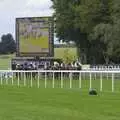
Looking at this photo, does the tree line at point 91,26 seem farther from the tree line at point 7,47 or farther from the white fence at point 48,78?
the tree line at point 7,47

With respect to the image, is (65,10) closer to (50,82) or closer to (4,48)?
(50,82)

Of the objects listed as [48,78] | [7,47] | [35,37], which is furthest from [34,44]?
[7,47]

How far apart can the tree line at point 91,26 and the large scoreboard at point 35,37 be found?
19.9 ft

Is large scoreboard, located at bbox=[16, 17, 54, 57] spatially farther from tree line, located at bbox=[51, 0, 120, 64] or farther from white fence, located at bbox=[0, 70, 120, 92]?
white fence, located at bbox=[0, 70, 120, 92]

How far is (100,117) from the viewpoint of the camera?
14.3 m

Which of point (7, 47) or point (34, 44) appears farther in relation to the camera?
point (7, 47)

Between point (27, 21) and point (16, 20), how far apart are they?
58.0 inches

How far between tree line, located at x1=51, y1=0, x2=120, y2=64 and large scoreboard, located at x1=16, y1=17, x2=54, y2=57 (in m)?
6.05

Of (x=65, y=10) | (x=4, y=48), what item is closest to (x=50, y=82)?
(x=65, y=10)

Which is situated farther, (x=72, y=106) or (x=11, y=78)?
(x=11, y=78)

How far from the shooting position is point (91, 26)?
6272 cm

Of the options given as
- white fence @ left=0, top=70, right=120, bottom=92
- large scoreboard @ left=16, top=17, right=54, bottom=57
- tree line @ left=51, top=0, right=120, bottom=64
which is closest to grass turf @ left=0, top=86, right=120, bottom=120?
white fence @ left=0, top=70, right=120, bottom=92

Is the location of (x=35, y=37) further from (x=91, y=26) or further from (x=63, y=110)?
(x=63, y=110)

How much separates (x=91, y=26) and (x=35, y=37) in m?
9.10
